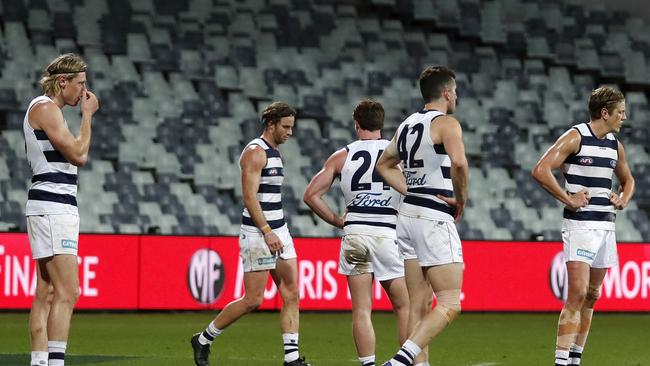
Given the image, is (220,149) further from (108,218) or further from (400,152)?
(400,152)

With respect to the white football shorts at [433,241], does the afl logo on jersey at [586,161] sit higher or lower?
higher

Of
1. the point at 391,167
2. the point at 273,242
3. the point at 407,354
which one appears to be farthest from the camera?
the point at 273,242

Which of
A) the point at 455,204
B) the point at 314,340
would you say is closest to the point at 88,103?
the point at 455,204

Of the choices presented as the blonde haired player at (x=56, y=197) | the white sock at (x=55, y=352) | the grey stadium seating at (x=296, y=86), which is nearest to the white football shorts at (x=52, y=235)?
the blonde haired player at (x=56, y=197)

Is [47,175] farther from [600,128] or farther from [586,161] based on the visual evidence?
[600,128]

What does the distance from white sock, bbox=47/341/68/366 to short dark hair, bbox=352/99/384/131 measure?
2688 mm

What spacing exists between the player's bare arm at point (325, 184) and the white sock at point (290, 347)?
3.13ft

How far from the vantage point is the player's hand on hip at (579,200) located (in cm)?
891

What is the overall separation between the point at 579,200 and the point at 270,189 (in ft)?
7.94

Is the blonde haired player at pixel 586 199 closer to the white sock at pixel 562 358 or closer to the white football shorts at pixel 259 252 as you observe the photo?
the white sock at pixel 562 358

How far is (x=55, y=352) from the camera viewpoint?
Result: 765 cm

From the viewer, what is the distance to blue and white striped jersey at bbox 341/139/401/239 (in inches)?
348

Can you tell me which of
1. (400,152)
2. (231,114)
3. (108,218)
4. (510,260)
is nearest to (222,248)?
(108,218)

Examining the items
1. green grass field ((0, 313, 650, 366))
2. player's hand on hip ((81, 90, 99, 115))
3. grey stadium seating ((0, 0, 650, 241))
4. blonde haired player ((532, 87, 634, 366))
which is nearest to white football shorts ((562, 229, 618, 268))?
blonde haired player ((532, 87, 634, 366))
